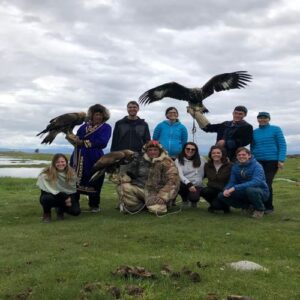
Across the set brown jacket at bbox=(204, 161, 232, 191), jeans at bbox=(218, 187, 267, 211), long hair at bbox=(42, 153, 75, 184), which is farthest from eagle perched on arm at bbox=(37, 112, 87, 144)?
jeans at bbox=(218, 187, 267, 211)

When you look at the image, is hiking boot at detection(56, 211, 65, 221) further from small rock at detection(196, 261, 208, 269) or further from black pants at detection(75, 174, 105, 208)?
small rock at detection(196, 261, 208, 269)

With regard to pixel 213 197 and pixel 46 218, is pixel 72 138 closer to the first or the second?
pixel 46 218

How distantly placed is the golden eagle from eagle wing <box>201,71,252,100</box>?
9.47 ft

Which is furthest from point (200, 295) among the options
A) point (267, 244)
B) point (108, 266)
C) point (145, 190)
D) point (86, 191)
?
point (86, 191)

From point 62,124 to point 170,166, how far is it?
272 centimetres

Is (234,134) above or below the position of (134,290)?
above

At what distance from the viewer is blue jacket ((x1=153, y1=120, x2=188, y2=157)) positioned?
449 inches

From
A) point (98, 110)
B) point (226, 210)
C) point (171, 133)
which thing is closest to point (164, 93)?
point (171, 133)

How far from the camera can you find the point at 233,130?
10766 millimetres

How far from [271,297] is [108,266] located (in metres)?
2.24

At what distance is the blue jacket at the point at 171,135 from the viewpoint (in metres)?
11.4

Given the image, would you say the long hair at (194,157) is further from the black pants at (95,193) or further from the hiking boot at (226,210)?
the black pants at (95,193)

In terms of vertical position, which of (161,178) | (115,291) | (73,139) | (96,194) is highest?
(73,139)

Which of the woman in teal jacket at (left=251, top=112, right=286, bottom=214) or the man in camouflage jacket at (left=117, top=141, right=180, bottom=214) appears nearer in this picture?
the woman in teal jacket at (left=251, top=112, right=286, bottom=214)
